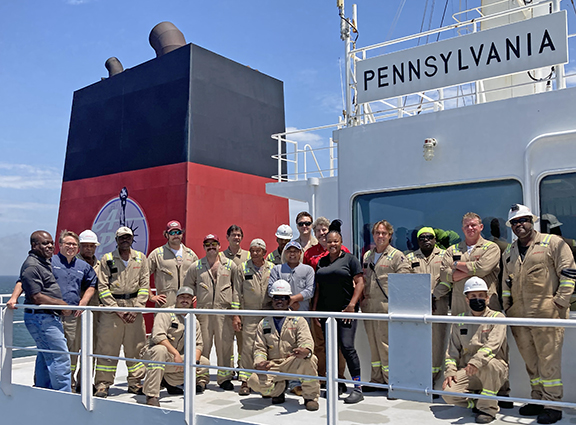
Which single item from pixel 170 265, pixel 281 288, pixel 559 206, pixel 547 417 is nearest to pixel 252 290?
pixel 281 288

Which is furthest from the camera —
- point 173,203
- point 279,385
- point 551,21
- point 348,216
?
point 173,203

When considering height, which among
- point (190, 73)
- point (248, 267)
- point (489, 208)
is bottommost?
point (248, 267)

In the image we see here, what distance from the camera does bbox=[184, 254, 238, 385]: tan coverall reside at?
5609 mm

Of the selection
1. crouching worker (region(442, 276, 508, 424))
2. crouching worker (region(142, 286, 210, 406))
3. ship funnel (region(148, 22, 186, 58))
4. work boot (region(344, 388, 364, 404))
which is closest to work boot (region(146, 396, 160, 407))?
crouching worker (region(142, 286, 210, 406))

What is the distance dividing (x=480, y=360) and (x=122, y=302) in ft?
11.5

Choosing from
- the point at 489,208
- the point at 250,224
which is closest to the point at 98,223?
the point at 250,224

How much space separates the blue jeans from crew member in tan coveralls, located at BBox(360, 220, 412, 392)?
111 inches

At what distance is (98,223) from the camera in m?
10.4

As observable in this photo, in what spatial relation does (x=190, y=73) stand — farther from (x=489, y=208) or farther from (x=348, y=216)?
(x=489, y=208)

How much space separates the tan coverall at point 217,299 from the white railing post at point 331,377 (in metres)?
2.15

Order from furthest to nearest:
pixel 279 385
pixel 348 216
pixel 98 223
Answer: pixel 98 223
pixel 348 216
pixel 279 385

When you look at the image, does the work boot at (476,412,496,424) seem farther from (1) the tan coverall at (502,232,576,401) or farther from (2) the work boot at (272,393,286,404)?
(2) the work boot at (272,393,286,404)

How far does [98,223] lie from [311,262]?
20.5 feet

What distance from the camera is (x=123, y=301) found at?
561cm
